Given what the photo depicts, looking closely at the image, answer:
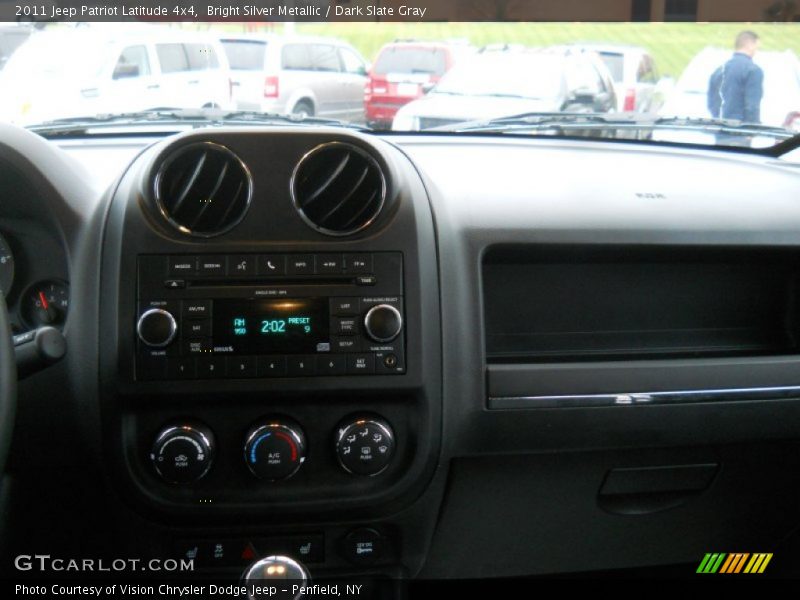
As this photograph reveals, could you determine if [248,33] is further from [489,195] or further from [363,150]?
[489,195]

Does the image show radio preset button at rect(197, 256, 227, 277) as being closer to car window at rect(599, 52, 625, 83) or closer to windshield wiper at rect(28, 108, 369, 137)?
windshield wiper at rect(28, 108, 369, 137)

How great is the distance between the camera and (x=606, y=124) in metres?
2.85

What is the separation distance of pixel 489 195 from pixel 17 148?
1.02 metres

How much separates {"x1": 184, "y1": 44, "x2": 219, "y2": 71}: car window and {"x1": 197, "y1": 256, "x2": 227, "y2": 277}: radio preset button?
2.68 feet

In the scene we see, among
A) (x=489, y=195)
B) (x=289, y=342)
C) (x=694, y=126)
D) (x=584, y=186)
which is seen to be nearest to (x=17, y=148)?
(x=289, y=342)

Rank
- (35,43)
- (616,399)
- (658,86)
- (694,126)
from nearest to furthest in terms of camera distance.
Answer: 1. (616,399)
2. (35,43)
3. (694,126)
4. (658,86)

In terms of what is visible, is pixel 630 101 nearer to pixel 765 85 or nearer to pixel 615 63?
pixel 615 63

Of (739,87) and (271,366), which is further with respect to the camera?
(739,87)

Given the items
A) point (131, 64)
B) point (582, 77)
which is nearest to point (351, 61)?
point (131, 64)

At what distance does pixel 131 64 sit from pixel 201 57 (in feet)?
0.94

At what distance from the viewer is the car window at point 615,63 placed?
10.7 ft

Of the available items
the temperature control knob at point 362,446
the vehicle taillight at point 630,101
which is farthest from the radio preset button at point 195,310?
the vehicle taillight at point 630,101

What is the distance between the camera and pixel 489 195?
2309mm

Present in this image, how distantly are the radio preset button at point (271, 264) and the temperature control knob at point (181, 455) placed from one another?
1.19 feet
